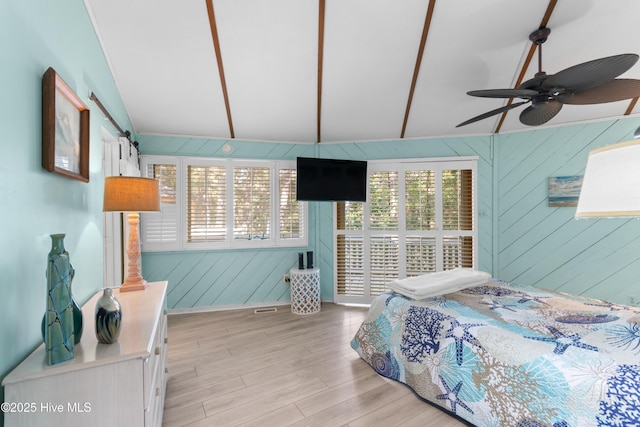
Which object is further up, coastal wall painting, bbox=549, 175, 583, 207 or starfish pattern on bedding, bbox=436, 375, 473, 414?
coastal wall painting, bbox=549, 175, 583, 207

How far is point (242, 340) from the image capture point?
2.81m

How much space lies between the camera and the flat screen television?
3.68m

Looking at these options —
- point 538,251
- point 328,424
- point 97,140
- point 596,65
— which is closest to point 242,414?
point 328,424

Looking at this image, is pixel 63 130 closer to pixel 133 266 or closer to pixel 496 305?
pixel 133 266

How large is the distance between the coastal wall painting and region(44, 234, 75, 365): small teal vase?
4670 millimetres

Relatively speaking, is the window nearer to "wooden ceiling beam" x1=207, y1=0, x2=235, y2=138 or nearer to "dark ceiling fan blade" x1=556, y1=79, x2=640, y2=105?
"wooden ceiling beam" x1=207, y1=0, x2=235, y2=138

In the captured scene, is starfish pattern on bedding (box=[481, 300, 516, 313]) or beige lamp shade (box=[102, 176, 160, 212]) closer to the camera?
beige lamp shade (box=[102, 176, 160, 212])

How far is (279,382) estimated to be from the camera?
209 centimetres

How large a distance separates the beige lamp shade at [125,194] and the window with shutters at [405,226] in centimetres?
267

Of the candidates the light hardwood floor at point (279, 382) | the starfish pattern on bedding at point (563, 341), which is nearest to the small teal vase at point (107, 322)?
the light hardwood floor at point (279, 382)

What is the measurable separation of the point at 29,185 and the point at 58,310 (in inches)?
21.1

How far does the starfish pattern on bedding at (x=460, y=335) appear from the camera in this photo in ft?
5.38

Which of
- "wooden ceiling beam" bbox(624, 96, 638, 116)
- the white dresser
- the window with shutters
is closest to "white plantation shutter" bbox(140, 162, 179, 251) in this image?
the window with shutters

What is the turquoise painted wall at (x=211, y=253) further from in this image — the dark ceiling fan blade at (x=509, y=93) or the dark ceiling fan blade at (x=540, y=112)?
the dark ceiling fan blade at (x=509, y=93)
